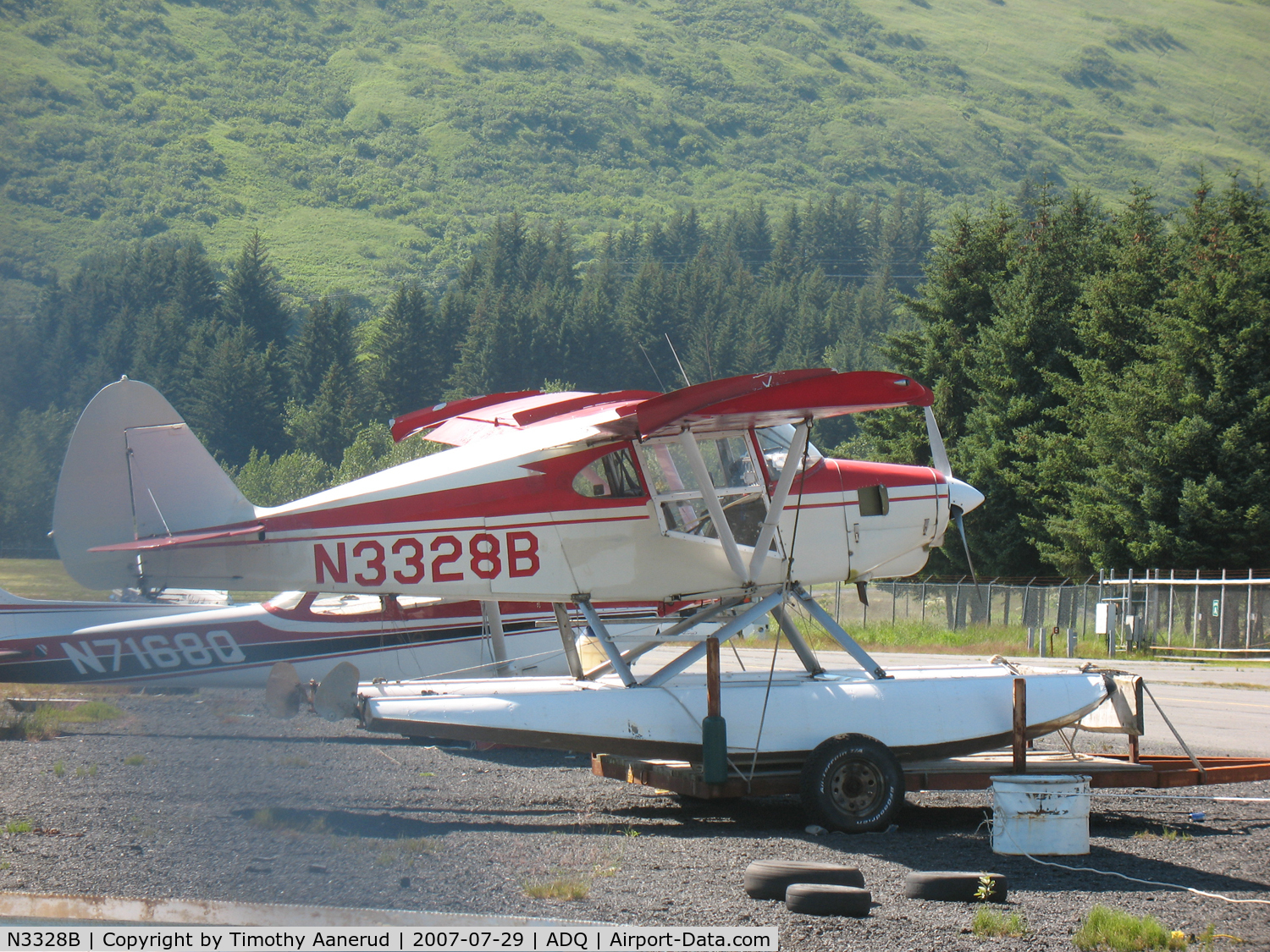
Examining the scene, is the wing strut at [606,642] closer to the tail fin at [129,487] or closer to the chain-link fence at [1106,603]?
the tail fin at [129,487]

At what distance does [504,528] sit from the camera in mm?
10820

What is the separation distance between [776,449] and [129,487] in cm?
621

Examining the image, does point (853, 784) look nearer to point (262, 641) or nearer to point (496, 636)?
point (496, 636)

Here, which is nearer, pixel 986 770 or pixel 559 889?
pixel 559 889

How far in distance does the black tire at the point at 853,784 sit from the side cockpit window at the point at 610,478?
2961 millimetres

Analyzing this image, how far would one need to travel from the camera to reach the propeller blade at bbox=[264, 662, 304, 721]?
48.3 feet

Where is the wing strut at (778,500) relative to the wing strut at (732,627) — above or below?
above

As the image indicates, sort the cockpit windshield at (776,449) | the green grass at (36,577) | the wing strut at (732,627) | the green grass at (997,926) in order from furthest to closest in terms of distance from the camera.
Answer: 1. the cockpit windshield at (776,449)
2. the wing strut at (732,627)
3. the green grass at (36,577)
4. the green grass at (997,926)

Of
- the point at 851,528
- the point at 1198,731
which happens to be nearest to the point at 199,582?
the point at 851,528

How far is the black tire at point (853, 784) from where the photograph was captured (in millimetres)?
9555

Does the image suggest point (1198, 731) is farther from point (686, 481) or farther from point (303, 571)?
point (303, 571)

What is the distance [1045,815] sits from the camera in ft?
27.9

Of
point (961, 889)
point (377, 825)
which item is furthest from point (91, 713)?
point (961, 889)
